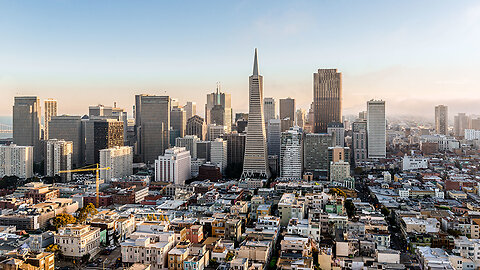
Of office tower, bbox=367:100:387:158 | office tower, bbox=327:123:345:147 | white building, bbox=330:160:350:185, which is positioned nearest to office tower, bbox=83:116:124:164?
white building, bbox=330:160:350:185

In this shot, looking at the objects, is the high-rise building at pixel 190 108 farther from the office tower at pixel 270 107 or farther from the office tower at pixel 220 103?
the office tower at pixel 270 107

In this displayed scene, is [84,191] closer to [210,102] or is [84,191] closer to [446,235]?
[446,235]

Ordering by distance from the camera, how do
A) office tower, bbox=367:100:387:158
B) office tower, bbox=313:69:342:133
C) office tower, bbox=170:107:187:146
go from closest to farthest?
office tower, bbox=367:100:387:158 → office tower, bbox=313:69:342:133 → office tower, bbox=170:107:187:146

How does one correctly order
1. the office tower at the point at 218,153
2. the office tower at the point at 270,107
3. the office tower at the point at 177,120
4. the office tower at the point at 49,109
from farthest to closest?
the office tower at the point at 270,107
the office tower at the point at 177,120
the office tower at the point at 49,109
the office tower at the point at 218,153

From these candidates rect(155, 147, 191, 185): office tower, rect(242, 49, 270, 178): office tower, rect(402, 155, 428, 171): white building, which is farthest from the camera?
rect(402, 155, 428, 171): white building

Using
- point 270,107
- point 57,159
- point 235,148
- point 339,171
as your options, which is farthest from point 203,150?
point 270,107

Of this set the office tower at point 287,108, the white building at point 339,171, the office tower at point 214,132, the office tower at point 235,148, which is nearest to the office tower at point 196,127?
the office tower at point 214,132

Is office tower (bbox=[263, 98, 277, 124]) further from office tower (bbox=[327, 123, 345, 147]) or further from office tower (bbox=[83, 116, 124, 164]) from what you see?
office tower (bbox=[83, 116, 124, 164])
